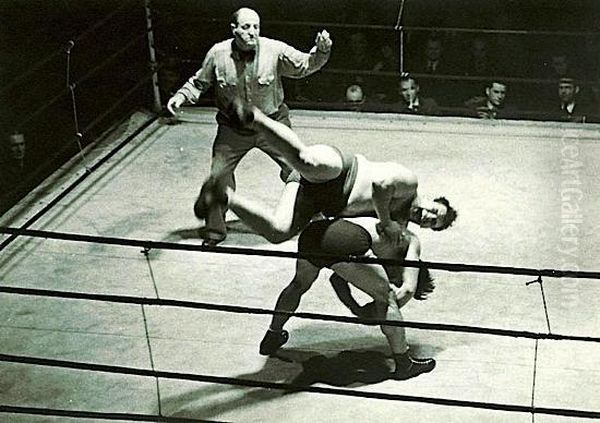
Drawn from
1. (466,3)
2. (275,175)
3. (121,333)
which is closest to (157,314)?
(121,333)

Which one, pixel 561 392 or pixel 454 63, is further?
pixel 454 63

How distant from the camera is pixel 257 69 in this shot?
3.27 m

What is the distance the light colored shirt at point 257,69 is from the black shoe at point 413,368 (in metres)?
0.95

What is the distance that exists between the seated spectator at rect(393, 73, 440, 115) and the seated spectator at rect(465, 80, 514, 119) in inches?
6.2

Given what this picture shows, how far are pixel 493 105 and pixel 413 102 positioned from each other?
0.33 meters

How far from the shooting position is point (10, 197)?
3.93 meters

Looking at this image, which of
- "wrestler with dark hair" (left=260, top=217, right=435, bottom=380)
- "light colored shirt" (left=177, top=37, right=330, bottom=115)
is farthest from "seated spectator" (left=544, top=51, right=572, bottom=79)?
"wrestler with dark hair" (left=260, top=217, right=435, bottom=380)

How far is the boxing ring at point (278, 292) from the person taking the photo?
266cm

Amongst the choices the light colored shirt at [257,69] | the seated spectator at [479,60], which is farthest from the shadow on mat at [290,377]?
the seated spectator at [479,60]

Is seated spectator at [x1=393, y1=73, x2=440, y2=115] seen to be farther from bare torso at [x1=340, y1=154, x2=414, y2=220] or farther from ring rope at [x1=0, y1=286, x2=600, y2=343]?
ring rope at [x1=0, y1=286, x2=600, y2=343]

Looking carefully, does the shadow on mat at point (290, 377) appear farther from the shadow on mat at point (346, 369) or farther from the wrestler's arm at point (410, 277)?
the wrestler's arm at point (410, 277)

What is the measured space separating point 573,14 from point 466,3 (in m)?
0.44

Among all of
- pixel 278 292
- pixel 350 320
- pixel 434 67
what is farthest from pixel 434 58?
pixel 350 320

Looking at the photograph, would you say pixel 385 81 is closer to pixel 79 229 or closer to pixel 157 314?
pixel 79 229
